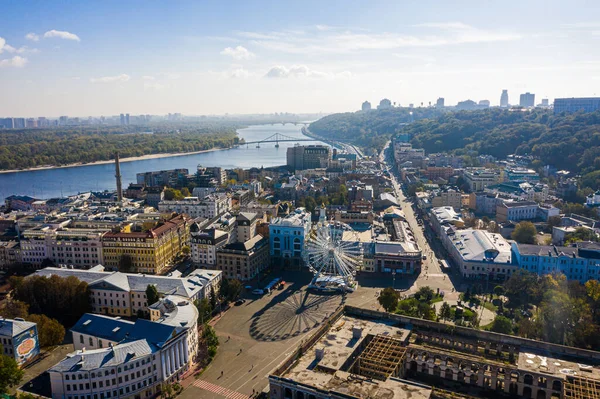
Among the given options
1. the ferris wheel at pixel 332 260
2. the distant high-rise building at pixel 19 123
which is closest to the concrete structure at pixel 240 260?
the ferris wheel at pixel 332 260

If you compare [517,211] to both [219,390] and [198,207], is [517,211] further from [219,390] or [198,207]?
[219,390]

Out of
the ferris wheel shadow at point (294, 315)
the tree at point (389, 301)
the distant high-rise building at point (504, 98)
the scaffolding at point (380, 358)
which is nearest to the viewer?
the scaffolding at point (380, 358)

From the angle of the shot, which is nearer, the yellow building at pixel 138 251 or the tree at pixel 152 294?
the tree at pixel 152 294

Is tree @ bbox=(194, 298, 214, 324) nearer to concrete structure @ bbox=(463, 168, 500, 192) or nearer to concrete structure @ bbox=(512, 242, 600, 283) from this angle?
concrete structure @ bbox=(512, 242, 600, 283)

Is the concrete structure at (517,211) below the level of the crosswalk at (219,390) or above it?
above

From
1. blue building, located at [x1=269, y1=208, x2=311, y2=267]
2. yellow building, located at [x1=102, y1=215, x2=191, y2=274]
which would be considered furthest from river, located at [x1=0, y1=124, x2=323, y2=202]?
blue building, located at [x1=269, y1=208, x2=311, y2=267]

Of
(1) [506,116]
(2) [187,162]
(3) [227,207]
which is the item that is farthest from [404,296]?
(1) [506,116]

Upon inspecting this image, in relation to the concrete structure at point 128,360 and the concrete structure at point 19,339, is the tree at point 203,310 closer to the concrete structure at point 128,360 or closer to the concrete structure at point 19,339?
the concrete structure at point 128,360

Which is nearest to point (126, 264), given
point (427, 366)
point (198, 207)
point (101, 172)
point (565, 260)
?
point (198, 207)
